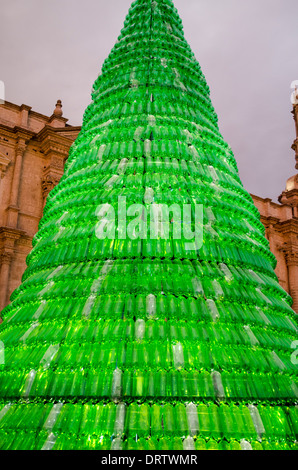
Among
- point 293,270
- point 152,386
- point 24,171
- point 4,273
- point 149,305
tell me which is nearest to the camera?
point 152,386

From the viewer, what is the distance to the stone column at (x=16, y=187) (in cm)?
1227

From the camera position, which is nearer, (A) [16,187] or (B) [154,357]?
(B) [154,357]

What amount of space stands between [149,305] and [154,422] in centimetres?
47

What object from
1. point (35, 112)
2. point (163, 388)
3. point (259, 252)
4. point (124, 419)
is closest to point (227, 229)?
point (259, 252)

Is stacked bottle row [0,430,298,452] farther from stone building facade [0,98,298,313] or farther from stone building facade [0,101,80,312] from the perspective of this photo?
stone building facade [0,101,80,312]

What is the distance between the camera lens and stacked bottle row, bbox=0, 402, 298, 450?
4.63 feet

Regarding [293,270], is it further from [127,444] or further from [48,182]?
[127,444]

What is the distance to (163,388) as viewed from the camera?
1506 mm

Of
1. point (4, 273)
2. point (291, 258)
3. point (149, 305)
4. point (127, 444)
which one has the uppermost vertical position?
point (291, 258)

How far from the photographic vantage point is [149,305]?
1712mm

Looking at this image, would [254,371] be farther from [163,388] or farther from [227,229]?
[227,229]

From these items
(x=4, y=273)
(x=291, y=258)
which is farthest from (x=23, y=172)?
(x=291, y=258)

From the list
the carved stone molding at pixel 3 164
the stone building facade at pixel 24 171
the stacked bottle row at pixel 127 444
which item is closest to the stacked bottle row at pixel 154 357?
the stacked bottle row at pixel 127 444

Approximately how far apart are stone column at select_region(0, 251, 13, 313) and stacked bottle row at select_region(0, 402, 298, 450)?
1043 centimetres
